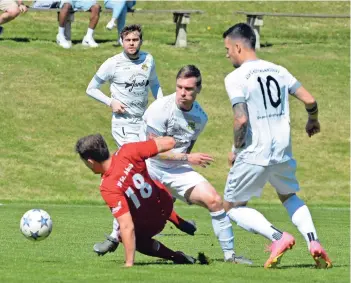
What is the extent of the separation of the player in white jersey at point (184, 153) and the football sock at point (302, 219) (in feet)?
2.00

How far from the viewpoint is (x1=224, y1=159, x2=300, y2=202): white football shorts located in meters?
10.5

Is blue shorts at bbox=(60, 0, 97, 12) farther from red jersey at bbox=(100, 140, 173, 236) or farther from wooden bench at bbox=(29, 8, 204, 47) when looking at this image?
red jersey at bbox=(100, 140, 173, 236)

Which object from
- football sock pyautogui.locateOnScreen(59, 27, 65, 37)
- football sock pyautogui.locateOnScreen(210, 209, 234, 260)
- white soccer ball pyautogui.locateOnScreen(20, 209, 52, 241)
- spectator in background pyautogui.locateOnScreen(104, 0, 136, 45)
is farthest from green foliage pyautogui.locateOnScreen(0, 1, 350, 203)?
football sock pyautogui.locateOnScreen(210, 209, 234, 260)

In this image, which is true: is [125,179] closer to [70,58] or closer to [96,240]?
[96,240]

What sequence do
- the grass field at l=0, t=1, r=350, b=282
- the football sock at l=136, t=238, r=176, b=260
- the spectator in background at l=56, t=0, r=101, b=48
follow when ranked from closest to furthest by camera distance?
the grass field at l=0, t=1, r=350, b=282, the football sock at l=136, t=238, r=176, b=260, the spectator in background at l=56, t=0, r=101, b=48

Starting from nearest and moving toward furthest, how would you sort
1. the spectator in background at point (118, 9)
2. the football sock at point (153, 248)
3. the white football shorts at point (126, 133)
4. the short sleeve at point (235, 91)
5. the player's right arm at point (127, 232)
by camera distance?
the player's right arm at point (127, 232) → the short sleeve at point (235, 91) → the football sock at point (153, 248) → the white football shorts at point (126, 133) → the spectator in background at point (118, 9)

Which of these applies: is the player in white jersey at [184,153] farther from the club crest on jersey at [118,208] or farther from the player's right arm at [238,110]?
the club crest on jersey at [118,208]

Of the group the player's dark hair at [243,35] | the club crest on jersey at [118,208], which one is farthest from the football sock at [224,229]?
the player's dark hair at [243,35]

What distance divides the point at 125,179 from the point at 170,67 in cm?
1758

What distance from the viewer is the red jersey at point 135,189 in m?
10.3

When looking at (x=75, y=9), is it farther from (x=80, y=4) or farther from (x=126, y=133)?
(x=126, y=133)

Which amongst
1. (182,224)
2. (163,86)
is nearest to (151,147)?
(182,224)

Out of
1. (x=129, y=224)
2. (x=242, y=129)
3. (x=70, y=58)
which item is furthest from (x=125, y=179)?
(x=70, y=58)

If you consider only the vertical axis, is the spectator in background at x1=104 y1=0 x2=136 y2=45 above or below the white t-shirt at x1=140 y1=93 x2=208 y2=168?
above
